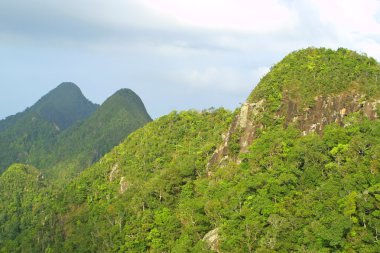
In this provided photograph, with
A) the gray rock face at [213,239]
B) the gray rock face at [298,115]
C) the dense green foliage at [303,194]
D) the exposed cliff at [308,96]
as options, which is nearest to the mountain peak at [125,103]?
the exposed cliff at [308,96]

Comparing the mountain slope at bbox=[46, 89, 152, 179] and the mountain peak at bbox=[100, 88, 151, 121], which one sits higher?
the mountain peak at bbox=[100, 88, 151, 121]

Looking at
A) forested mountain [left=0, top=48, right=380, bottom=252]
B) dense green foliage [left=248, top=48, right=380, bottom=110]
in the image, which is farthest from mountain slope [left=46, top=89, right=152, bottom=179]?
dense green foliage [left=248, top=48, right=380, bottom=110]

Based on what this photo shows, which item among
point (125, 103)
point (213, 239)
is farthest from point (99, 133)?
point (213, 239)

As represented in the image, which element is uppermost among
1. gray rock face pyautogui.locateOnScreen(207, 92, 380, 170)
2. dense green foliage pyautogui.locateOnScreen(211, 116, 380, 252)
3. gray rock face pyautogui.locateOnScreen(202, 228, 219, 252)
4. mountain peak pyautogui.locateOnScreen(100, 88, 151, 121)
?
mountain peak pyautogui.locateOnScreen(100, 88, 151, 121)

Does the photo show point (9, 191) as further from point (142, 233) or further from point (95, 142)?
point (142, 233)

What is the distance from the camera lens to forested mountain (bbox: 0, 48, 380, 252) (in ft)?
117

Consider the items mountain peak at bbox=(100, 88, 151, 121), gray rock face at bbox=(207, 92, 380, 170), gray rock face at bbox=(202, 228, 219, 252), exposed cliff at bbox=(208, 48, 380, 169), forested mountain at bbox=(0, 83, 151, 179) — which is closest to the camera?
gray rock face at bbox=(202, 228, 219, 252)

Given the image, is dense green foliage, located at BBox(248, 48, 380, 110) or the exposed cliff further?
dense green foliage, located at BBox(248, 48, 380, 110)

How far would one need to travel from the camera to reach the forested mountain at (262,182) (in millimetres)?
35594

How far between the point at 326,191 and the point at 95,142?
4907 inches

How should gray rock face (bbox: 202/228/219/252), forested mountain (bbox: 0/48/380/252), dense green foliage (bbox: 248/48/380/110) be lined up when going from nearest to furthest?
forested mountain (bbox: 0/48/380/252), gray rock face (bbox: 202/228/219/252), dense green foliage (bbox: 248/48/380/110)

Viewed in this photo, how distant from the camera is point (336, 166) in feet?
129

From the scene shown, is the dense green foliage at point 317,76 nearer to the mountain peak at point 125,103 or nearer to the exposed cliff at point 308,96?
the exposed cliff at point 308,96

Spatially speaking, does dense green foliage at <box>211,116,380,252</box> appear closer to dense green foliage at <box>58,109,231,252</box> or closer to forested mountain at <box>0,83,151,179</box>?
dense green foliage at <box>58,109,231,252</box>
